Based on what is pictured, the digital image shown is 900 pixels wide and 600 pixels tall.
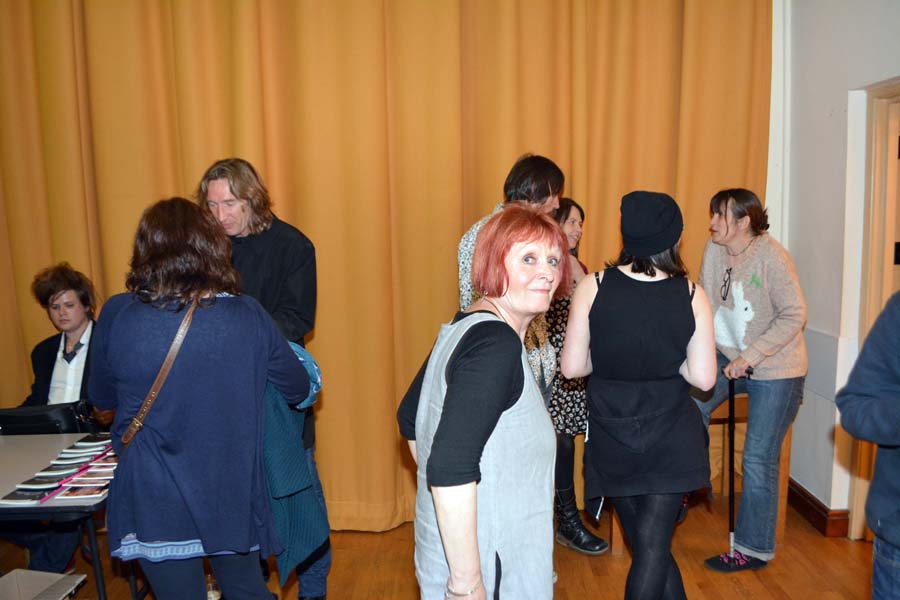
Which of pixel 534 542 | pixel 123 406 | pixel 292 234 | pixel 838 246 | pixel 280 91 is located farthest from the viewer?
pixel 280 91

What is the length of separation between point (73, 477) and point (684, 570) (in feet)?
7.61

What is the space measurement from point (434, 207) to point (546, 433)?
2129 mm

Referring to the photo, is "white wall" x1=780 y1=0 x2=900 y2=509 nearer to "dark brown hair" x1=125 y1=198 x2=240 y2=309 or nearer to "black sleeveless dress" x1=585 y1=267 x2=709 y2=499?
"black sleeveless dress" x1=585 y1=267 x2=709 y2=499

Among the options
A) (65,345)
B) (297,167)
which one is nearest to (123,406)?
(65,345)

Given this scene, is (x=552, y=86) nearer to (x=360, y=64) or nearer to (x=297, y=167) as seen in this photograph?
(x=360, y=64)

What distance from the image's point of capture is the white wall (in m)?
3.00

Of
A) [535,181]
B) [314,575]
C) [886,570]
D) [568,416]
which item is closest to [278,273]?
[535,181]

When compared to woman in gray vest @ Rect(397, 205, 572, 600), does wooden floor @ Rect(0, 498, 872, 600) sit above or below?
below

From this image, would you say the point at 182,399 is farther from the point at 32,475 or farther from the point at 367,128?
the point at 367,128

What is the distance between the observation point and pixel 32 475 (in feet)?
7.39

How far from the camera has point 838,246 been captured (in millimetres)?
3174

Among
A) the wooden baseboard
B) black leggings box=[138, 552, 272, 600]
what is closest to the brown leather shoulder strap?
black leggings box=[138, 552, 272, 600]

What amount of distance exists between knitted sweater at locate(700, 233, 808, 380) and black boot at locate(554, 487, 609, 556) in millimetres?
962

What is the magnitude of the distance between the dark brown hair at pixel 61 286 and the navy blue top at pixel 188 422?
134 cm
